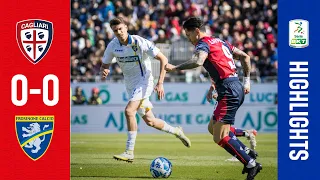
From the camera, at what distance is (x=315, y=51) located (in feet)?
28.6

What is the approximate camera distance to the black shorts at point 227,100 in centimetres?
1027

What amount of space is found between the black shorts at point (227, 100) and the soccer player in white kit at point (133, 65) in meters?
2.11

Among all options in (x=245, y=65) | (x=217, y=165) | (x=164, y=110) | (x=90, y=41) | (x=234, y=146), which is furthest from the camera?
(x=90, y=41)

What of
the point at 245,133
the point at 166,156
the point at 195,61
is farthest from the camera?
the point at 166,156

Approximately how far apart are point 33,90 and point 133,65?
4580 mm

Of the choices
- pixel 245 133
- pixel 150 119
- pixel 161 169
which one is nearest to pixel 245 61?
pixel 245 133

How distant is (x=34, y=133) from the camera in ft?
28.6

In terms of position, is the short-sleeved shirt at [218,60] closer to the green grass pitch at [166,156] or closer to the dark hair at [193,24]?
the dark hair at [193,24]

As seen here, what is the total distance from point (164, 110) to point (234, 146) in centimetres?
1366

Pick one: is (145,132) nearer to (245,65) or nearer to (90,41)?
(90,41)

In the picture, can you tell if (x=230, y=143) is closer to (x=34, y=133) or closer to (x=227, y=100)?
(x=227, y=100)

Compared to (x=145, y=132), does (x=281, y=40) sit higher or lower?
higher

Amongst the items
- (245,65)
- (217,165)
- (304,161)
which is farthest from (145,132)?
(304,161)

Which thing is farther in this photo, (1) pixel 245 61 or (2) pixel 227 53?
(1) pixel 245 61
